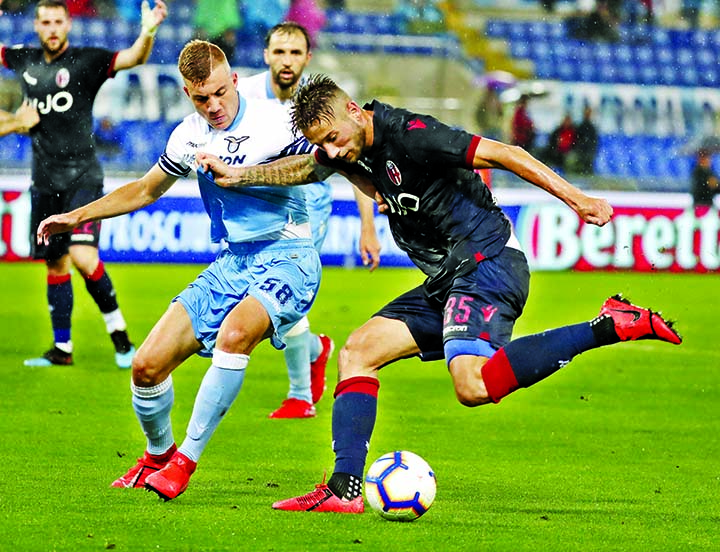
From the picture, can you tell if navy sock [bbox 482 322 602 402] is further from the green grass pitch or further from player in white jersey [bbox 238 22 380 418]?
player in white jersey [bbox 238 22 380 418]

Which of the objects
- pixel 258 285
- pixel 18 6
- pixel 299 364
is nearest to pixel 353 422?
pixel 258 285

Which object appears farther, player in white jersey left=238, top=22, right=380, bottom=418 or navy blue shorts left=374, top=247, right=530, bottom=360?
player in white jersey left=238, top=22, right=380, bottom=418

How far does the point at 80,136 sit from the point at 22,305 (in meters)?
4.33

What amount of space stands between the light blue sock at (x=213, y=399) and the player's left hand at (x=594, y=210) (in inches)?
63.0

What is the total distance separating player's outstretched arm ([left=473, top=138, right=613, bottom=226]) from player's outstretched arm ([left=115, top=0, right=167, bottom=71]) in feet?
10.9

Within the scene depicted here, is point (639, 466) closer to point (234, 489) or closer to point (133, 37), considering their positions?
point (234, 489)

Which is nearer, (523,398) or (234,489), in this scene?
(234,489)

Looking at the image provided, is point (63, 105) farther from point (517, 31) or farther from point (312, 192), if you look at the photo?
point (517, 31)

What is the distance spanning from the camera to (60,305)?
10.1m

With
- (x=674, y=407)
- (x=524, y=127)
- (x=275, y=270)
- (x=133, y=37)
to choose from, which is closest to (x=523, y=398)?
(x=674, y=407)

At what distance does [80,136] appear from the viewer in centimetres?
1023

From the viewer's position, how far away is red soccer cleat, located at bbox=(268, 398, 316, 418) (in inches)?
325

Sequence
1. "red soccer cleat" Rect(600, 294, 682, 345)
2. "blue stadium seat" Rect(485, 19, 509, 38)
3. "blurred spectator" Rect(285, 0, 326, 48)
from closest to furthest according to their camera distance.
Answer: "red soccer cleat" Rect(600, 294, 682, 345) → "blurred spectator" Rect(285, 0, 326, 48) → "blue stadium seat" Rect(485, 19, 509, 38)

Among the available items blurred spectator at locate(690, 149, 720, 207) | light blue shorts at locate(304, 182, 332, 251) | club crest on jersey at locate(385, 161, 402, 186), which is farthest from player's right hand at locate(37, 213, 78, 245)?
blurred spectator at locate(690, 149, 720, 207)
